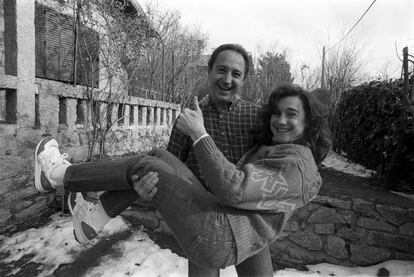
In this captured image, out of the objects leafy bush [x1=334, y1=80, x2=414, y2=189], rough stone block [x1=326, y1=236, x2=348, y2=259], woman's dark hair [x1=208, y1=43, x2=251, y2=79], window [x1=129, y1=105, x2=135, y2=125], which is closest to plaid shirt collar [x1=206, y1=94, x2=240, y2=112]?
woman's dark hair [x1=208, y1=43, x2=251, y2=79]

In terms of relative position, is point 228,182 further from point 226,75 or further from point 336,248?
point 336,248

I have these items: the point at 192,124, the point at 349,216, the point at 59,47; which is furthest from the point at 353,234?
the point at 59,47

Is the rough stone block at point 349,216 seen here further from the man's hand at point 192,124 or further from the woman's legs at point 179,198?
the man's hand at point 192,124

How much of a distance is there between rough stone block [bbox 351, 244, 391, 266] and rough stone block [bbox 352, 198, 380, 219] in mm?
309

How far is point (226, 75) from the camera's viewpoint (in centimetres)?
146

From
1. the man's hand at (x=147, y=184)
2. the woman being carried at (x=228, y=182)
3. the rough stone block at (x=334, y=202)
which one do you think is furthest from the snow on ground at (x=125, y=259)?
the man's hand at (x=147, y=184)

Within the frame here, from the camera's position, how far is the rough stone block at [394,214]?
2.65 meters

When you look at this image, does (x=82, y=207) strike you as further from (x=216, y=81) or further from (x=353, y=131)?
(x=353, y=131)

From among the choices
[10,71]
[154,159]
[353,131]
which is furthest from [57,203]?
[353,131]

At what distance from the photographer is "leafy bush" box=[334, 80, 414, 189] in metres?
3.54

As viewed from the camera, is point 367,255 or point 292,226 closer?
point 367,255

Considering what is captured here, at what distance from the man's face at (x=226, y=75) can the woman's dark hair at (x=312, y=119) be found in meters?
0.22

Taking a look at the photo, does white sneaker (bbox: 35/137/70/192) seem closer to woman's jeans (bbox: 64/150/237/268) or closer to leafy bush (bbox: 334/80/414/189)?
woman's jeans (bbox: 64/150/237/268)

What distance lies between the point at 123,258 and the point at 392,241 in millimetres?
2504
